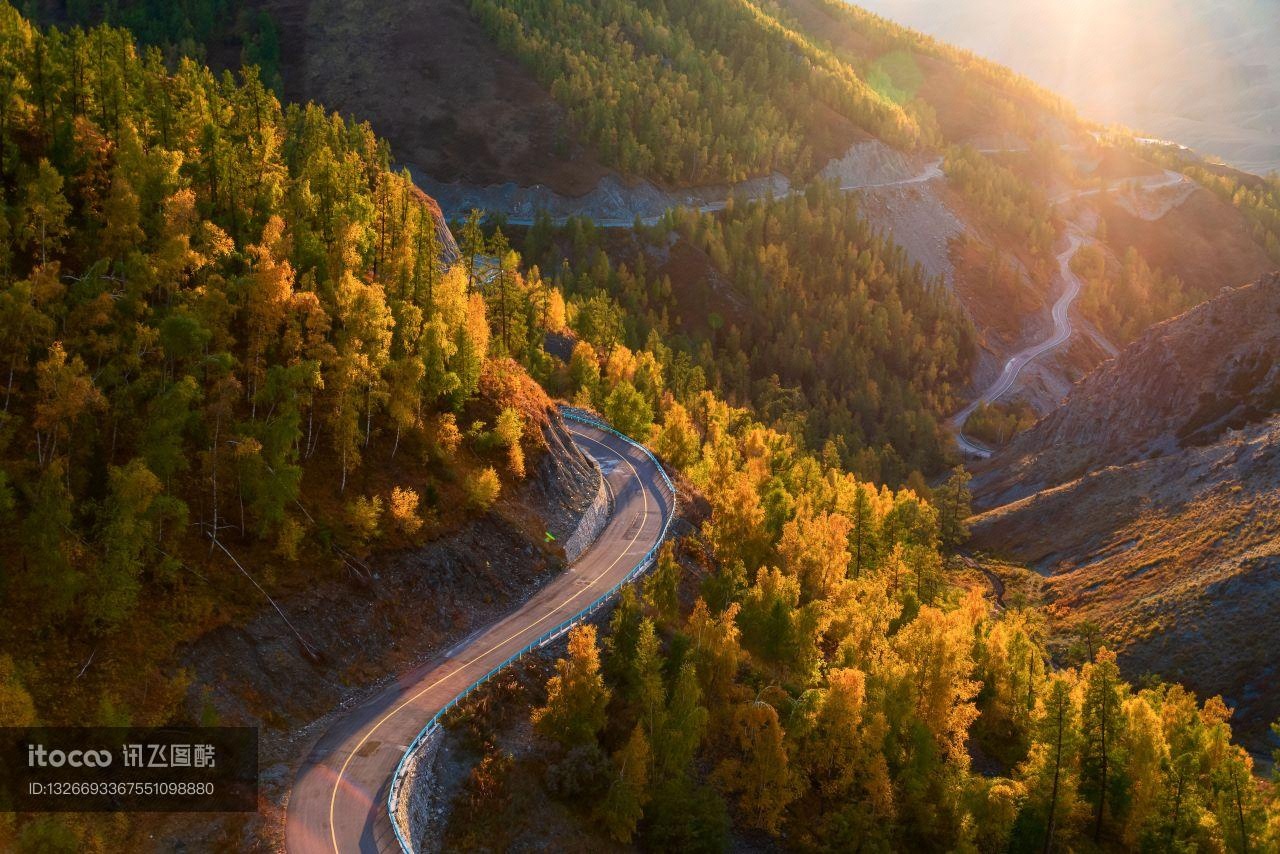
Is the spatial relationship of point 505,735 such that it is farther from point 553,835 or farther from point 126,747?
point 126,747

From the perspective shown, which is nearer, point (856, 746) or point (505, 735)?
point (505, 735)

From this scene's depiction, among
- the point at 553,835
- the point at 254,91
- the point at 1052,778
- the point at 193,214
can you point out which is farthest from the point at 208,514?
the point at 1052,778

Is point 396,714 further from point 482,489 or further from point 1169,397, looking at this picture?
point 1169,397

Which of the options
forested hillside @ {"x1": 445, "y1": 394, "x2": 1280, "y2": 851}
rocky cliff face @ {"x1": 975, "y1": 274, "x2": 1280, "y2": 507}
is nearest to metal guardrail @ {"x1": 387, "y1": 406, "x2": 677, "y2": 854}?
forested hillside @ {"x1": 445, "y1": 394, "x2": 1280, "y2": 851}

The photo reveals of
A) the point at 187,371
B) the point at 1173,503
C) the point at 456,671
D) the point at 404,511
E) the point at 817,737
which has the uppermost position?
the point at 187,371

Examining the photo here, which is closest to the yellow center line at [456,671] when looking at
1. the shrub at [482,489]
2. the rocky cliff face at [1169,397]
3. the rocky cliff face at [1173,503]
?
the shrub at [482,489]

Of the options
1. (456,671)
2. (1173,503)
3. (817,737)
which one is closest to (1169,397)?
(1173,503)

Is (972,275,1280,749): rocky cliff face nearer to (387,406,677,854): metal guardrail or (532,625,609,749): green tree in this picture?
(387,406,677,854): metal guardrail
